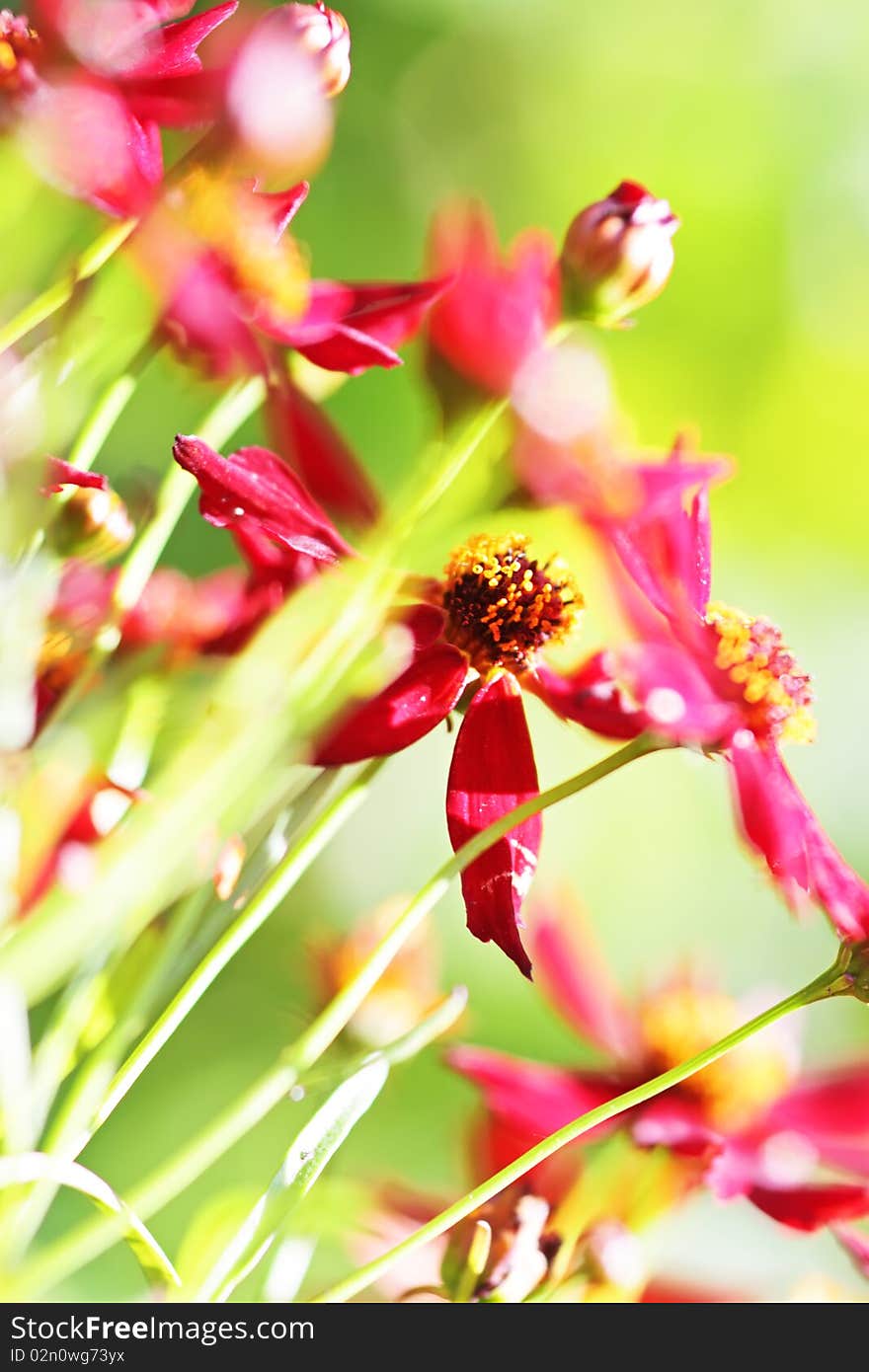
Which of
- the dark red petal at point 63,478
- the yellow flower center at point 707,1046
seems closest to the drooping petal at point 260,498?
the dark red petal at point 63,478

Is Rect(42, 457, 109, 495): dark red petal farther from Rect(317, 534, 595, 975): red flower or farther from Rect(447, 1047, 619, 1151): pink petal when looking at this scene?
Rect(447, 1047, 619, 1151): pink petal

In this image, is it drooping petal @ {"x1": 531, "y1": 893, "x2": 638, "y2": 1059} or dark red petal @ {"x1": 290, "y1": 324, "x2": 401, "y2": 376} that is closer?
dark red petal @ {"x1": 290, "y1": 324, "x2": 401, "y2": 376}

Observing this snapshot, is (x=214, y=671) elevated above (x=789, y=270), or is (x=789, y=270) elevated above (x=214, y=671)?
(x=789, y=270)

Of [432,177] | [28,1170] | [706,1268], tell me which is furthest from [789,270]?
[28,1170]

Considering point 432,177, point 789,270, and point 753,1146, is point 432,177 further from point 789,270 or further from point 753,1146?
point 753,1146

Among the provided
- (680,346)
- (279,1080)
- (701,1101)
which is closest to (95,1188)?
(279,1080)

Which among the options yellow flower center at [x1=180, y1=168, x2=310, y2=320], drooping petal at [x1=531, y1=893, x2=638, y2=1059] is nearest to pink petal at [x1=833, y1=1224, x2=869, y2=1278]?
drooping petal at [x1=531, y1=893, x2=638, y2=1059]

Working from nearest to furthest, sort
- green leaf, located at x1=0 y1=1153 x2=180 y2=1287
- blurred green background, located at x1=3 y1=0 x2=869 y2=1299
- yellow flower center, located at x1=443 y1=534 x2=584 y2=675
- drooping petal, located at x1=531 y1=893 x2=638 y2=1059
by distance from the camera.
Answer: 1. green leaf, located at x1=0 y1=1153 x2=180 y2=1287
2. yellow flower center, located at x1=443 y1=534 x2=584 y2=675
3. drooping petal, located at x1=531 y1=893 x2=638 y2=1059
4. blurred green background, located at x1=3 y1=0 x2=869 y2=1299

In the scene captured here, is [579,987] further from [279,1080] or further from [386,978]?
[279,1080]
